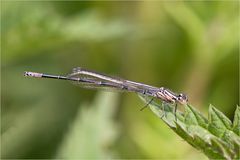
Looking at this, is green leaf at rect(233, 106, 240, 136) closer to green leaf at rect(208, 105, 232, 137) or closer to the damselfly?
green leaf at rect(208, 105, 232, 137)

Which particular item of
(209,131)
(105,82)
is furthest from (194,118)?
(105,82)

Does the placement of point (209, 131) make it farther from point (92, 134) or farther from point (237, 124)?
point (92, 134)

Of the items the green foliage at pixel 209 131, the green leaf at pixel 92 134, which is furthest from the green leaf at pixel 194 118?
the green leaf at pixel 92 134

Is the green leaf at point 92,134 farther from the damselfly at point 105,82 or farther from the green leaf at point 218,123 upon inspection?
the green leaf at point 218,123

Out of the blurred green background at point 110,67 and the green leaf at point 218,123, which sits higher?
the blurred green background at point 110,67

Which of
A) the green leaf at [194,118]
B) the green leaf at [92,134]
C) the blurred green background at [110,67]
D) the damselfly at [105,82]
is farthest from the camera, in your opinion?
the blurred green background at [110,67]

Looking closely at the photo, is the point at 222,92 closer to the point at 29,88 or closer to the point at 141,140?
the point at 141,140
